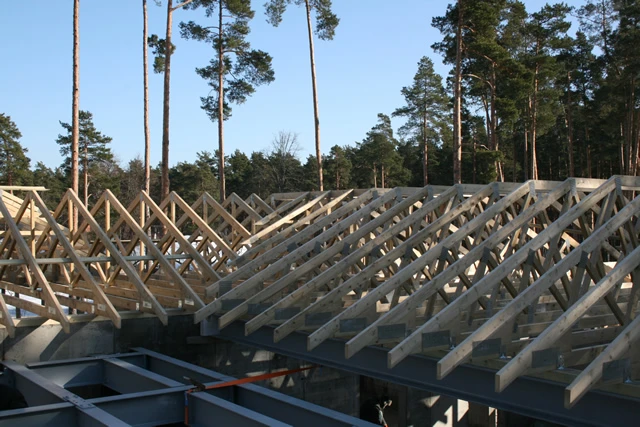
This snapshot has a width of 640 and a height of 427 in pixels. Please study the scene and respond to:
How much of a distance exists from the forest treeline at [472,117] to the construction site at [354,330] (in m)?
9.38

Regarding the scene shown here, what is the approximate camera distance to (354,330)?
745cm

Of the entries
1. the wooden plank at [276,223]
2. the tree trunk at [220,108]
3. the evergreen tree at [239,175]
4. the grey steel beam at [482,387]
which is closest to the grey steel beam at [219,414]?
the grey steel beam at [482,387]

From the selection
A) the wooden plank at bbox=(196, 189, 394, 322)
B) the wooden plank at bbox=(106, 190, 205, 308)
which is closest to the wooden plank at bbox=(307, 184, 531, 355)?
the wooden plank at bbox=(196, 189, 394, 322)

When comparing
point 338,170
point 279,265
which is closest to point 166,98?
point 279,265

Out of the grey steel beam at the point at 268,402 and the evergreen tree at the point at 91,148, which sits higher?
the evergreen tree at the point at 91,148

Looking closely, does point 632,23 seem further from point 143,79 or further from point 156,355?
point 156,355

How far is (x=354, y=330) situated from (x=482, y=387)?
1.71 meters

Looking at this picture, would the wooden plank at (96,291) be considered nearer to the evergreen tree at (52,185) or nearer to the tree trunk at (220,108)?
the tree trunk at (220,108)

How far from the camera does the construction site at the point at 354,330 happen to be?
221 inches

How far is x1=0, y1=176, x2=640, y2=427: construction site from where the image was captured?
5.62 m

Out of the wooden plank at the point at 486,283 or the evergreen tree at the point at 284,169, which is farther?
the evergreen tree at the point at 284,169

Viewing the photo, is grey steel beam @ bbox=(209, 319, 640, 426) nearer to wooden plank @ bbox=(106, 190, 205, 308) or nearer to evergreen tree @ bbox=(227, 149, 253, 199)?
wooden plank @ bbox=(106, 190, 205, 308)

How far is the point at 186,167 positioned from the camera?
177 feet

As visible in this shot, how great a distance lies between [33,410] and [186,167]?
49.3 meters
